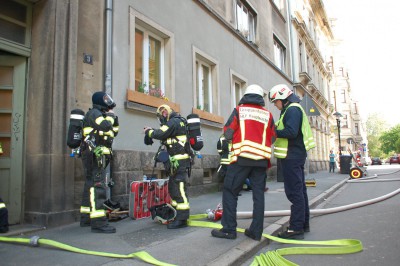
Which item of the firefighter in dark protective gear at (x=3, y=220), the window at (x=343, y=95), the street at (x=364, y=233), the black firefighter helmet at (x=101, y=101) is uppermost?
the window at (x=343, y=95)

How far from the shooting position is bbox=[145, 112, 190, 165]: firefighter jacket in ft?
17.6

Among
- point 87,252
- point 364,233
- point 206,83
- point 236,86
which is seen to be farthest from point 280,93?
point 236,86

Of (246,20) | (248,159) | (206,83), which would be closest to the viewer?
(248,159)

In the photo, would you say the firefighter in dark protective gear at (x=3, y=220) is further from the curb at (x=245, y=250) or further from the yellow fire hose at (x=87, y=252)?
the curb at (x=245, y=250)

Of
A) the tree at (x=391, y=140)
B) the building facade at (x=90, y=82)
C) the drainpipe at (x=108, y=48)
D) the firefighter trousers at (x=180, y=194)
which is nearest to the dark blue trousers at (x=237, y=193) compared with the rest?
the firefighter trousers at (x=180, y=194)

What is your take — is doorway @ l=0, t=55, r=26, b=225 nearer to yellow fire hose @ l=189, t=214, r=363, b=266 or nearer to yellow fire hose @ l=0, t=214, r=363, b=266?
yellow fire hose @ l=0, t=214, r=363, b=266

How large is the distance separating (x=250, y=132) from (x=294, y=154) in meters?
0.83

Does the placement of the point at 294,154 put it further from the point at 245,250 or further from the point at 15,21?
the point at 15,21

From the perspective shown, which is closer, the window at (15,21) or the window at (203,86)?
the window at (15,21)

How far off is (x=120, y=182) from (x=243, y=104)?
314 centimetres

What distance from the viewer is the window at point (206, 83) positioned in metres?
A: 10.7

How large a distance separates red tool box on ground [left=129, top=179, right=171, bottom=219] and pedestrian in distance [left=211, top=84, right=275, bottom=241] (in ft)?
5.88

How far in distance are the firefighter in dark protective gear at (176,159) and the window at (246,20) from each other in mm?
9274

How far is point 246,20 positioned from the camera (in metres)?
15.0
